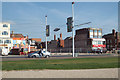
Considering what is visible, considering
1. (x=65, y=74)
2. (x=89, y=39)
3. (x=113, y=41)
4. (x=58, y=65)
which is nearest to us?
(x=65, y=74)

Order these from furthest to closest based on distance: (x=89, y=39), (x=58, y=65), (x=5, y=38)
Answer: (x=89, y=39) → (x=5, y=38) → (x=58, y=65)

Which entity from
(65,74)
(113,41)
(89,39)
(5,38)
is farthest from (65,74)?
(113,41)

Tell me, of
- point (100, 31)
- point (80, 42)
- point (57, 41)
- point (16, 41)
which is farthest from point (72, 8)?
point (57, 41)

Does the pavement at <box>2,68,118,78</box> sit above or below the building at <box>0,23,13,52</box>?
below

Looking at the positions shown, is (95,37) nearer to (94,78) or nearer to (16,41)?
(16,41)

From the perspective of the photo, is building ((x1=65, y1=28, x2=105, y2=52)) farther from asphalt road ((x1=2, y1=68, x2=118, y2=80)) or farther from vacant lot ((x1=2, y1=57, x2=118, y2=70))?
asphalt road ((x1=2, y1=68, x2=118, y2=80))

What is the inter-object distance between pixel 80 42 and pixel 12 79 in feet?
247

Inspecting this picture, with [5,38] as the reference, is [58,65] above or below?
below

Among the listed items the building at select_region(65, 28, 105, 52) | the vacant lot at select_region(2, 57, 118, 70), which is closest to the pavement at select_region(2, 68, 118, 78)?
the vacant lot at select_region(2, 57, 118, 70)

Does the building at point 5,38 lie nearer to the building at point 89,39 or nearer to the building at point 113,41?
the building at point 89,39

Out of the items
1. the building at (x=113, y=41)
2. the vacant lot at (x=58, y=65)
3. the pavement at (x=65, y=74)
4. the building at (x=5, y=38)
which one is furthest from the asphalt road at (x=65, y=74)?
the building at (x=113, y=41)

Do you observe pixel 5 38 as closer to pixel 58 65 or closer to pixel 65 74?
pixel 58 65

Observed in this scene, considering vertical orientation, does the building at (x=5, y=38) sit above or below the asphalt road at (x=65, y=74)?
above

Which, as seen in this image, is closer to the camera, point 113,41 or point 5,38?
point 5,38
